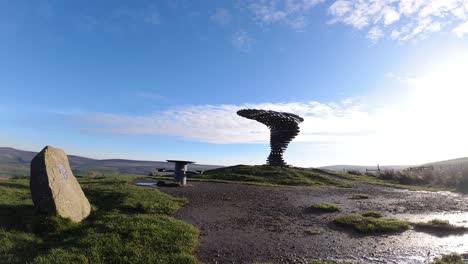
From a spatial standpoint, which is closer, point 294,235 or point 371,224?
point 294,235

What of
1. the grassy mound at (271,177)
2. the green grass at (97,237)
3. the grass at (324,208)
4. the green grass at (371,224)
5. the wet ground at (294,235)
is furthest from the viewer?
the grassy mound at (271,177)

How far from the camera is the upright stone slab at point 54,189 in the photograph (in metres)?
10.1

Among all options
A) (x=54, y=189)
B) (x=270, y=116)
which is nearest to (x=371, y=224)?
(x=54, y=189)

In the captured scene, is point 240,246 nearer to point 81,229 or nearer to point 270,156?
point 81,229

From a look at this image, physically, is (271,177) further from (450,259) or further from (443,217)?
(450,259)

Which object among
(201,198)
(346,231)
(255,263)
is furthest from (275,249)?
(201,198)

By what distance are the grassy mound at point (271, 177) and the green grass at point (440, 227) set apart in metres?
13.8

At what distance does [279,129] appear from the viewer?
3831 cm

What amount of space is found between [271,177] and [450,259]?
20812 mm

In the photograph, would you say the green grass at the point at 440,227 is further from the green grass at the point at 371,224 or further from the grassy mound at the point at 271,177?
the grassy mound at the point at 271,177

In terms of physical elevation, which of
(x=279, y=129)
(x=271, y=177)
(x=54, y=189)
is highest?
(x=279, y=129)

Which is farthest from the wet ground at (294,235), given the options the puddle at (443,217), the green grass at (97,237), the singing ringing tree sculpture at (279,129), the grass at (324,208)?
the singing ringing tree sculpture at (279,129)

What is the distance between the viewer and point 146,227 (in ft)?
30.6

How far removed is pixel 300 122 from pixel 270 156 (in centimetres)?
529
